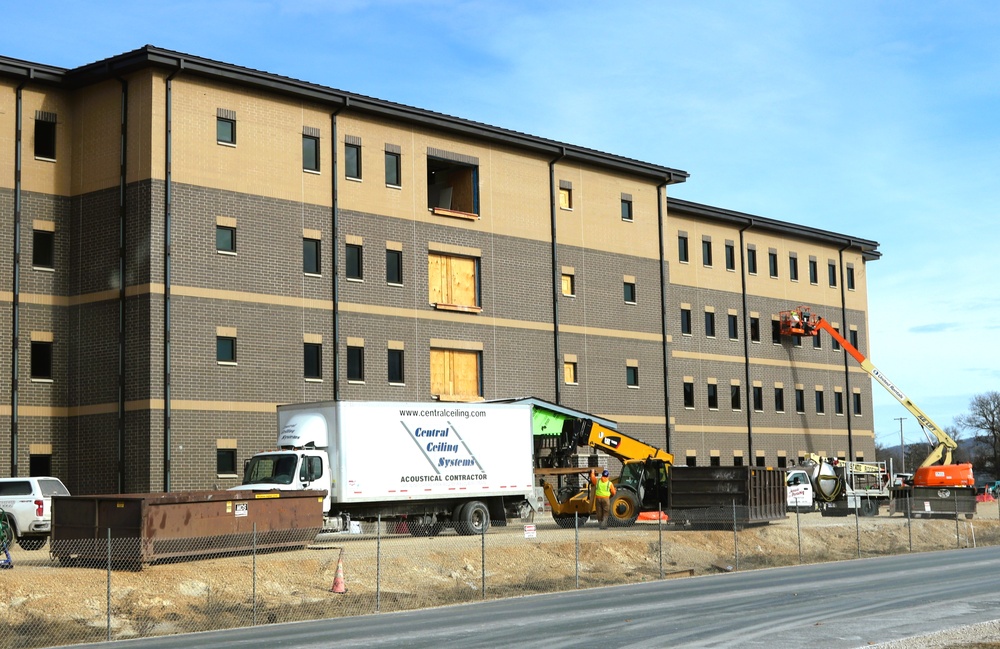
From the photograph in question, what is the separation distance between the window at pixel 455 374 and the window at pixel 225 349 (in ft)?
27.9

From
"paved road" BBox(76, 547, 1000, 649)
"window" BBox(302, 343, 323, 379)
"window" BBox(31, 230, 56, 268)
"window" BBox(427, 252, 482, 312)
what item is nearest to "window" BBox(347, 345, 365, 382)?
"window" BBox(302, 343, 323, 379)

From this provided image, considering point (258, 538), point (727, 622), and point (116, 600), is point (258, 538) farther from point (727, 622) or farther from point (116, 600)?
point (727, 622)

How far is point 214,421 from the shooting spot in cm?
4019

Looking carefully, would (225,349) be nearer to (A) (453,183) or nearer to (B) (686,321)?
(A) (453,183)

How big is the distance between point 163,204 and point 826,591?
2348 centimetres

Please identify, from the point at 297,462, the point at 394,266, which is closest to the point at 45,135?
the point at 394,266

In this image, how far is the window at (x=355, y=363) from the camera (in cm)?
4447

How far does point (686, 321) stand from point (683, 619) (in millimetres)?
41819

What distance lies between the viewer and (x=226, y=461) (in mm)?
40688

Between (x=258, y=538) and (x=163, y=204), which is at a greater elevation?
(x=163, y=204)

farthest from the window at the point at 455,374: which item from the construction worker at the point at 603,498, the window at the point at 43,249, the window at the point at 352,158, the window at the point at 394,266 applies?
the window at the point at 43,249

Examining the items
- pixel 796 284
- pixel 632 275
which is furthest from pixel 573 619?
pixel 796 284

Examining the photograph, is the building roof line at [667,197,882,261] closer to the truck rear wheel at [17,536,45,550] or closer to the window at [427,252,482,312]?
the window at [427,252,482,312]

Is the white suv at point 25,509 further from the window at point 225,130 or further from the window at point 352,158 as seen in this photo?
the window at point 352,158
